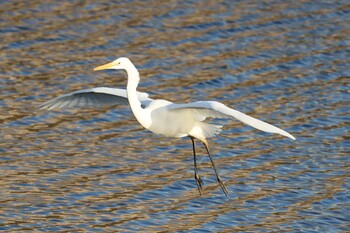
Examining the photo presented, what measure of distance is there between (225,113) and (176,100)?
628cm

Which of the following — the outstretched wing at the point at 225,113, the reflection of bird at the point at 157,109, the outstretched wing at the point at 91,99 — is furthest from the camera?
the outstretched wing at the point at 91,99

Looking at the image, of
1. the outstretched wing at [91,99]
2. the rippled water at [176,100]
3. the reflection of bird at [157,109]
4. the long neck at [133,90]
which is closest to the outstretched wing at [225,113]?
the reflection of bird at [157,109]

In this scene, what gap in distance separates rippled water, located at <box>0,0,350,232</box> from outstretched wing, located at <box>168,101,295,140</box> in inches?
60.7

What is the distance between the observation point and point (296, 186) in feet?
47.2

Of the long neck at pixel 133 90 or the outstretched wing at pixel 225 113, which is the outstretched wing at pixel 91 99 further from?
the outstretched wing at pixel 225 113

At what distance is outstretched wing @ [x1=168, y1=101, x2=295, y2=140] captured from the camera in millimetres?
A: 10555

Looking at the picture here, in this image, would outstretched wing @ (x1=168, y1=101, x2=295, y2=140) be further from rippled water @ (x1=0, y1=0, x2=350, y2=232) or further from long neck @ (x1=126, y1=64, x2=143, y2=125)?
rippled water @ (x1=0, y1=0, x2=350, y2=232)

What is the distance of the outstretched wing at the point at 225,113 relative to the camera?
10555 mm

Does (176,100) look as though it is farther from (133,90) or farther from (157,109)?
(133,90)

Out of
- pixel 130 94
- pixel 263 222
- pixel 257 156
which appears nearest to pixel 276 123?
pixel 257 156

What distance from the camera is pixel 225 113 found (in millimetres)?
11203

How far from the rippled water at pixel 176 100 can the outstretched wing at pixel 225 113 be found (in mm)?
1543

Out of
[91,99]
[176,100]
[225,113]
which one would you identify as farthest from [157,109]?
[176,100]

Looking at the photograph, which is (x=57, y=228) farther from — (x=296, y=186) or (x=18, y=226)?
(x=296, y=186)
